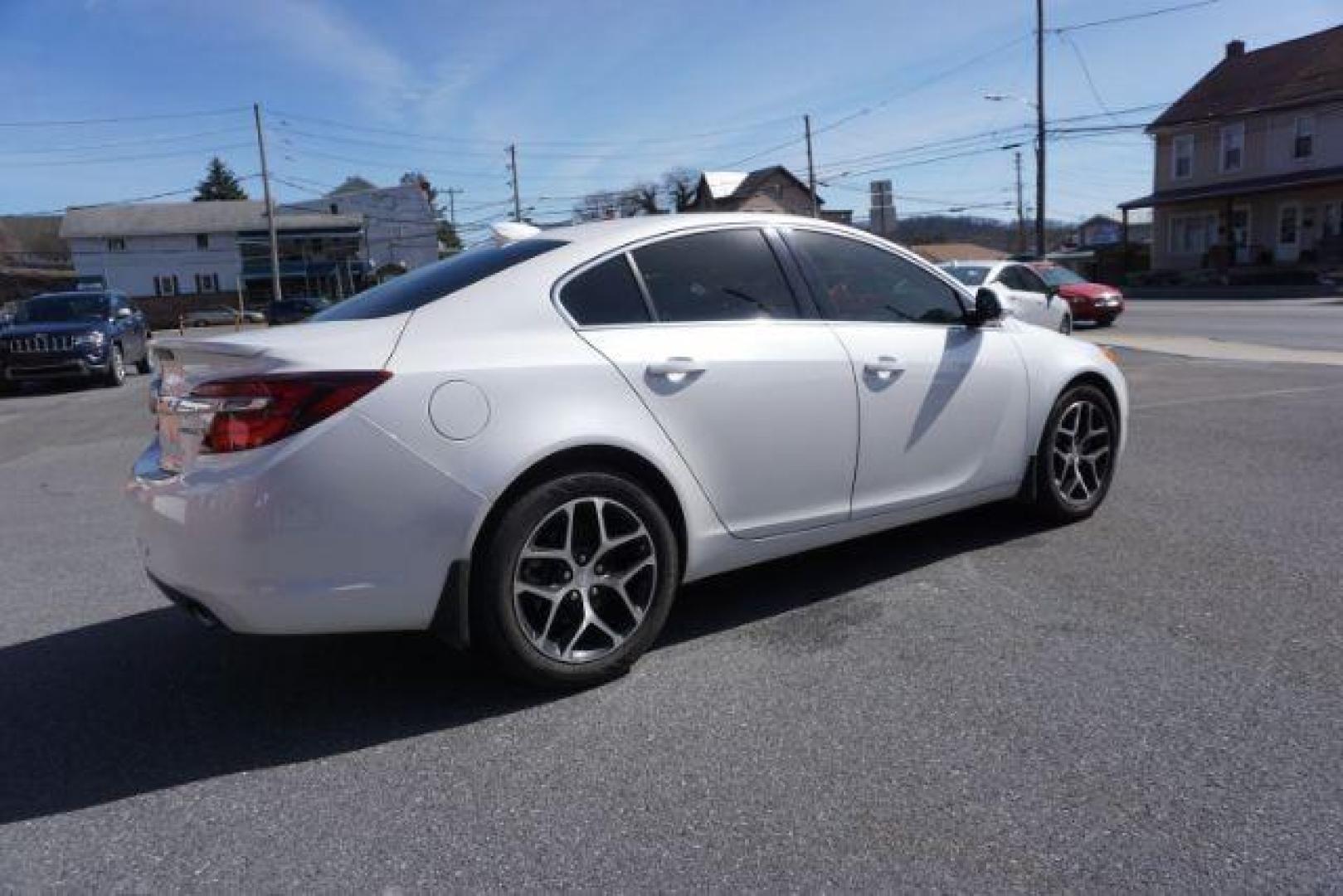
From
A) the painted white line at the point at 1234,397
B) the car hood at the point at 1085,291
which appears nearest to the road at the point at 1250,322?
the car hood at the point at 1085,291

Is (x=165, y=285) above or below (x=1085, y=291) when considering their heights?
above

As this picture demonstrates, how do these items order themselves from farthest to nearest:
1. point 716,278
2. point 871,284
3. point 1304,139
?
point 1304,139 → point 871,284 → point 716,278

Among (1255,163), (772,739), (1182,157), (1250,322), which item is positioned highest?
(1182,157)

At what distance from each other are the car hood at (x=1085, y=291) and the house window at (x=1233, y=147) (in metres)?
23.9

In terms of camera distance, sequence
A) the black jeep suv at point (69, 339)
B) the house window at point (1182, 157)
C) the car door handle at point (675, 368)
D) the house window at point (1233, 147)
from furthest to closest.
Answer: the house window at point (1182, 157), the house window at point (1233, 147), the black jeep suv at point (69, 339), the car door handle at point (675, 368)

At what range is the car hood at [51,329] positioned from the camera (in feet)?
52.9

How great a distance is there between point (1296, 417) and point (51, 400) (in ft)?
→ 52.3

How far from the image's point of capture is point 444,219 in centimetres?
9212

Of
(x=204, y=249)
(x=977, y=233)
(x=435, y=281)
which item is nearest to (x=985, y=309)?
(x=435, y=281)

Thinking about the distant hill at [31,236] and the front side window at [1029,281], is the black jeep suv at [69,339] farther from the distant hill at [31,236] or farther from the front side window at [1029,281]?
the distant hill at [31,236]

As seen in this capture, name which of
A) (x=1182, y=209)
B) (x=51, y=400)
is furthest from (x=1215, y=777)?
(x=1182, y=209)

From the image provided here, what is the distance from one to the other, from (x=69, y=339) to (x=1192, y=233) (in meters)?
43.9

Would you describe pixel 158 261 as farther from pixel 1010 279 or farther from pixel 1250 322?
pixel 1250 322

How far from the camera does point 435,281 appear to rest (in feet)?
12.6
